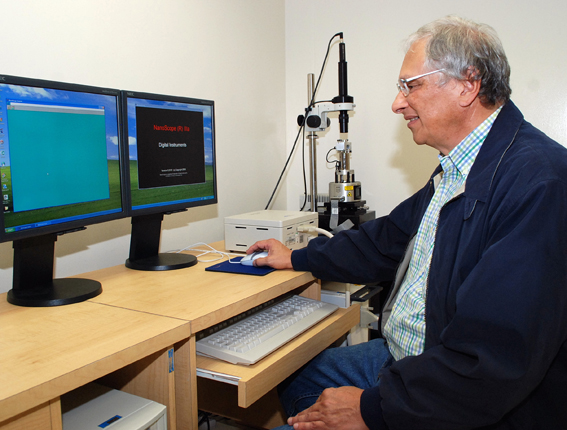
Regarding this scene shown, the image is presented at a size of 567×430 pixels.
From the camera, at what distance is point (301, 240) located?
1790 mm

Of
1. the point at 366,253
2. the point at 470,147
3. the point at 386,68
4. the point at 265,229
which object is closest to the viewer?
the point at 470,147

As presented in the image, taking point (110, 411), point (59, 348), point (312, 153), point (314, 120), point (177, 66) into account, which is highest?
point (177, 66)

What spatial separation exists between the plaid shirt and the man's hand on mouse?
40 cm

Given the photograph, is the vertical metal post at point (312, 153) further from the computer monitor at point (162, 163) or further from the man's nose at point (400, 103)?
the man's nose at point (400, 103)

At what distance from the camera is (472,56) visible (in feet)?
3.63

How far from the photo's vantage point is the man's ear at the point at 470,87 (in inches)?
43.9

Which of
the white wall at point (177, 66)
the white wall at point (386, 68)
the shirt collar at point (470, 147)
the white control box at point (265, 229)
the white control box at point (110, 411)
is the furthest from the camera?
the white wall at point (386, 68)

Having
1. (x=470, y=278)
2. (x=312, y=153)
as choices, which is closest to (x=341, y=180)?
(x=312, y=153)

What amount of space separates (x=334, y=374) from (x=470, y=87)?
0.87m

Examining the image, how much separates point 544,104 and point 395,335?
1.51 metres

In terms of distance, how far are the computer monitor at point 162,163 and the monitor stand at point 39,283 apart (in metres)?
0.27

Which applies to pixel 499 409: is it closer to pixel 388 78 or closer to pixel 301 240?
pixel 301 240

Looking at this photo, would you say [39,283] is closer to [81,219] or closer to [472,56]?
[81,219]

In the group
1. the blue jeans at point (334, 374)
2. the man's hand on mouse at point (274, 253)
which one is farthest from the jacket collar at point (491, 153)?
the man's hand on mouse at point (274, 253)
